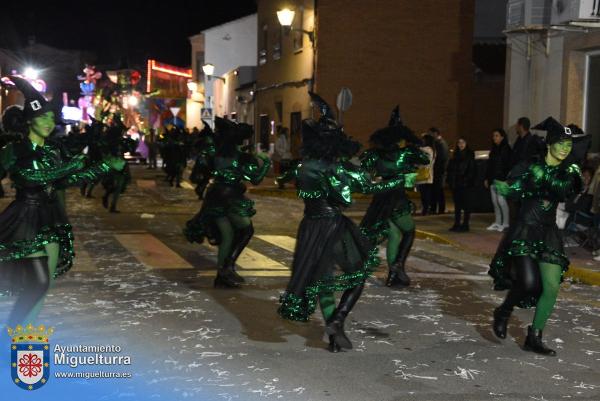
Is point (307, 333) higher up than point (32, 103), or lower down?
lower down

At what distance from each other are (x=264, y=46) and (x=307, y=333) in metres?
29.9

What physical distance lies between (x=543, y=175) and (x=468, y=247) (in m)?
6.43

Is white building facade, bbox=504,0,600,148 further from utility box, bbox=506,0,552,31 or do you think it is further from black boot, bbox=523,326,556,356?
black boot, bbox=523,326,556,356

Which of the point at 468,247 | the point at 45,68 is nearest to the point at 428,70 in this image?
the point at 468,247

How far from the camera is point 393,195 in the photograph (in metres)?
9.09

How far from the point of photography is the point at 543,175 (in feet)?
21.4

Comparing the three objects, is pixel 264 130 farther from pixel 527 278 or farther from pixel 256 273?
pixel 527 278

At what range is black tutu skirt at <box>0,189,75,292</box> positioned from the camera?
19.4 feet

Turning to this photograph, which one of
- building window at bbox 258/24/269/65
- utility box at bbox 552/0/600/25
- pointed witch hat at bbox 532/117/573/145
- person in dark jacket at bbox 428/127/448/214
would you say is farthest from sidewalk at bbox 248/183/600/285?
building window at bbox 258/24/269/65

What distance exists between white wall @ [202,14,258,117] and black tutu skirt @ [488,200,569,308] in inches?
1802

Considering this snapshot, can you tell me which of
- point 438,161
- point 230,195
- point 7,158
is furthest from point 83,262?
point 438,161

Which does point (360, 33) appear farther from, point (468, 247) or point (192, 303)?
point (192, 303)

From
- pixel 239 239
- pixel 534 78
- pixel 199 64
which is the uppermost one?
pixel 199 64

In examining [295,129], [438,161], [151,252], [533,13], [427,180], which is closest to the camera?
[151,252]
